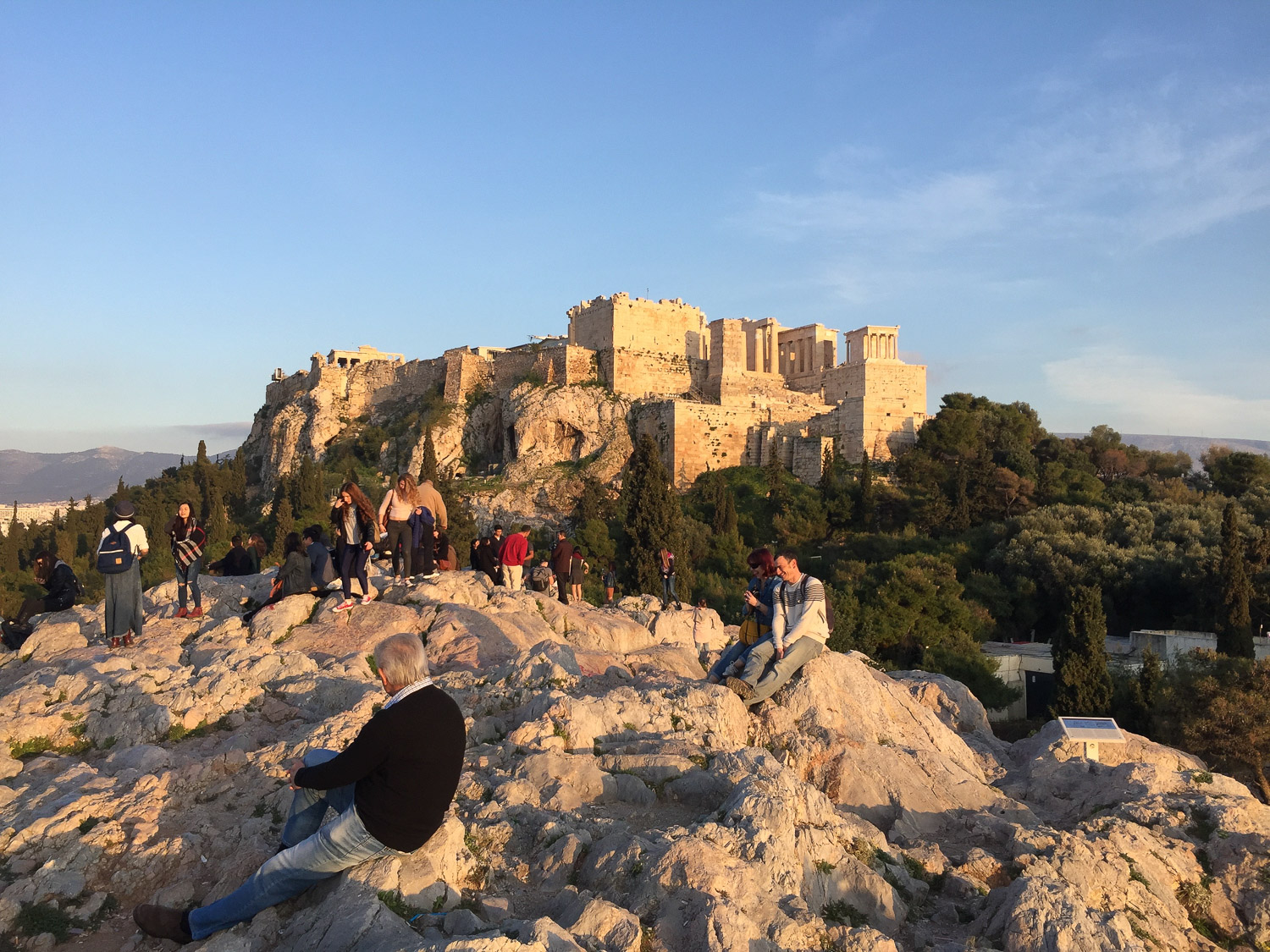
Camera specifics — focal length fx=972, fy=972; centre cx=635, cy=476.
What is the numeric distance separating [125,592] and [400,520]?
3258 millimetres

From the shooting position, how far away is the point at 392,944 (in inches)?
171

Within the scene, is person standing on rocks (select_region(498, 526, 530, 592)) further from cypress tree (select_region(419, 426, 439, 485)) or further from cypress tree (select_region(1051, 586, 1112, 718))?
cypress tree (select_region(419, 426, 439, 485))

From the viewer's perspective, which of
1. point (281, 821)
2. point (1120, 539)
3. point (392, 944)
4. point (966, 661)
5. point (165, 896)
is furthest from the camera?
point (1120, 539)

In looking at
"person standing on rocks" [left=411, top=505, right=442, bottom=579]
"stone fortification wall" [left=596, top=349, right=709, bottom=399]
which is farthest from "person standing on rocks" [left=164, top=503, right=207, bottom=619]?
"stone fortification wall" [left=596, top=349, right=709, bottom=399]

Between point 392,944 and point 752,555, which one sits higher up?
point 752,555

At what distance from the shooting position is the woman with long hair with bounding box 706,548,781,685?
8.55 meters

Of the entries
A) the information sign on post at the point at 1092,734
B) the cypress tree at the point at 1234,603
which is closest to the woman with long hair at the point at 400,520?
the information sign on post at the point at 1092,734

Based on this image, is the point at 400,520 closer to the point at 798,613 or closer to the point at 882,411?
the point at 798,613

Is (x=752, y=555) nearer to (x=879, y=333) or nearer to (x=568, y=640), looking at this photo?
(x=568, y=640)

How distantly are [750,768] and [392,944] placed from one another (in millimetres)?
3195

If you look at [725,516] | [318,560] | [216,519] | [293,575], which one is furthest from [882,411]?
[293,575]

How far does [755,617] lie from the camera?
872 cm

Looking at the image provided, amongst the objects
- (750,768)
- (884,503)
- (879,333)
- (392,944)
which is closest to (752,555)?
(750,768)

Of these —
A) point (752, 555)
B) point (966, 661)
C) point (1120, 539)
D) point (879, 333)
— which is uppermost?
point (879, 333)
